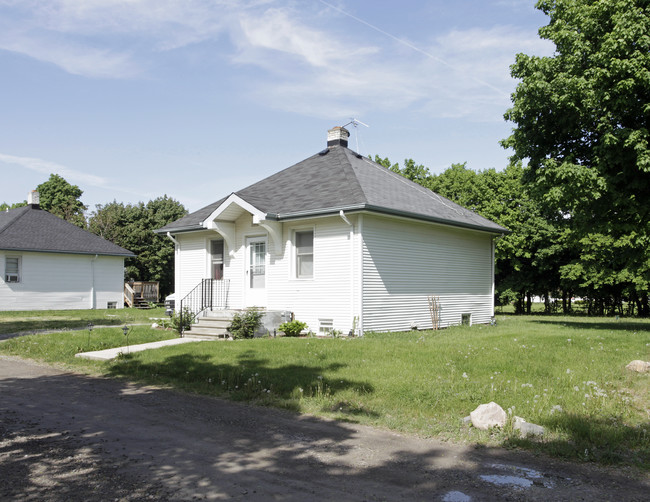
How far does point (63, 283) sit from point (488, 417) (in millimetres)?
28966

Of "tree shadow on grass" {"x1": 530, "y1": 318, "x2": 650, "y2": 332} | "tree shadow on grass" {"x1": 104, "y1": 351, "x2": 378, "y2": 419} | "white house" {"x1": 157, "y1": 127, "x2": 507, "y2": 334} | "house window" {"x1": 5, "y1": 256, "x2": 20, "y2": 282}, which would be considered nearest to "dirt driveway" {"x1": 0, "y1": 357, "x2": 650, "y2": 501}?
"tree shadow on grass" {"x1": 104, "y1": 351, "x2": 378, "y2": 419}

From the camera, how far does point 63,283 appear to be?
3027cm

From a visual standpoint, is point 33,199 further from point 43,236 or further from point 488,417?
point 488,417

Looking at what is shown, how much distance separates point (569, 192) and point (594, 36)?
4861 millimetres

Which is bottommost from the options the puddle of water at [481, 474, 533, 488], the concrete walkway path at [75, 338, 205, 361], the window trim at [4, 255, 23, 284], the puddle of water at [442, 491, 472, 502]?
the puddle of water at [481, 474, 533, 488]

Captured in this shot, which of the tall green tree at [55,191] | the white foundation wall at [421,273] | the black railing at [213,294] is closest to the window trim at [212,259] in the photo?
the black railing at [213,294]

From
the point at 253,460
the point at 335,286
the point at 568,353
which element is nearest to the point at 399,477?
the point at 253,460

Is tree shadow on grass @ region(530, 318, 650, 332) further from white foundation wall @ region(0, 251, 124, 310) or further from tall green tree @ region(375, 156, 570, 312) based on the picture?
white foundation wall @ region(0, 251, 124, 310)

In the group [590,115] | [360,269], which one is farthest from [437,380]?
[590,115]

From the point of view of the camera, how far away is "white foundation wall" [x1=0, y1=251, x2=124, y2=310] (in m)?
28.5

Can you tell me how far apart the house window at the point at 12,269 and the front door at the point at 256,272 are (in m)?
17.4

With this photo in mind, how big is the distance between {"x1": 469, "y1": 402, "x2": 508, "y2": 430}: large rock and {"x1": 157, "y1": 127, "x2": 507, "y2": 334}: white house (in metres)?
8.63

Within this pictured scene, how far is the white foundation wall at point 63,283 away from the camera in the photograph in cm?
2847

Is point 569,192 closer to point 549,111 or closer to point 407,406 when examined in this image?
point 549,111
